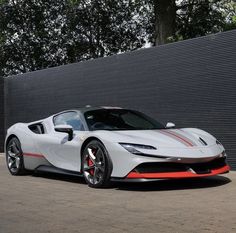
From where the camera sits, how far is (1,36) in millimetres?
30312

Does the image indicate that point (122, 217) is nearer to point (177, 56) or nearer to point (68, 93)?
point (177, 56)

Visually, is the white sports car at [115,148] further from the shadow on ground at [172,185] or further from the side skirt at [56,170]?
the shadow on ground at [172,185]

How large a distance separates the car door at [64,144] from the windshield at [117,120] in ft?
0.72

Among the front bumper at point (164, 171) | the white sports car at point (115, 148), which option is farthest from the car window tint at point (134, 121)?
the front bumper at point (164, 171)

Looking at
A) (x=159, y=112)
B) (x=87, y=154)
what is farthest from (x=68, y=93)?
(x=87, y=154)

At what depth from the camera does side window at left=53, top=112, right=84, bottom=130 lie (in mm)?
8915

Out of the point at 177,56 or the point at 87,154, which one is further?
the point at 177,56

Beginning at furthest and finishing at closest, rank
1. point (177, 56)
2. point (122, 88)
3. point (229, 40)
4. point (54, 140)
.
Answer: point (122, 88) < point (177, 56) < point (229, 40) < point (54, 140)

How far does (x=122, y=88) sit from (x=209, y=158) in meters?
5.39

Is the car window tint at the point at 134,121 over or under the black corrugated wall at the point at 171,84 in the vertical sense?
under

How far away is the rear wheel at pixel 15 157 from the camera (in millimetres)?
10141

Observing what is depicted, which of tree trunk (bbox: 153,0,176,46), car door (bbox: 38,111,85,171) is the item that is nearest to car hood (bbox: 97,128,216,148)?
car door (bbox: 38,111,85,171)

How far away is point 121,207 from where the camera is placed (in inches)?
256

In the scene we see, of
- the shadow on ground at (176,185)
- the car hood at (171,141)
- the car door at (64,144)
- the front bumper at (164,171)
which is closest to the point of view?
the front bumper at (164,171)
